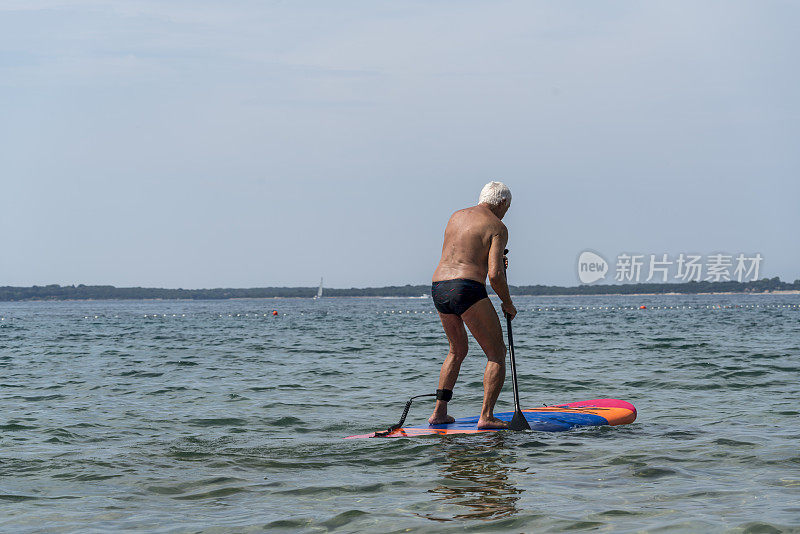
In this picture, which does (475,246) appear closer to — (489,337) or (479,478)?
(489,337)

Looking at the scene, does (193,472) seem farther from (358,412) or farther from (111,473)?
(358,412)

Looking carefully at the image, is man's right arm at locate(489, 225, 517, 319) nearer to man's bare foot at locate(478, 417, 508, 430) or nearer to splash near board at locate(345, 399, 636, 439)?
man's bare foot at locate(478, 417, 508, 430)

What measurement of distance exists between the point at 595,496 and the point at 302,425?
15.1ft

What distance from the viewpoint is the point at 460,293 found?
742 centimetres

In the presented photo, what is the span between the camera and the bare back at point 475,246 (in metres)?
Result: 7.42

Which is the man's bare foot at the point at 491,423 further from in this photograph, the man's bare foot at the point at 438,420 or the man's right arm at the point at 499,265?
the man's right arm at the point at 499,265

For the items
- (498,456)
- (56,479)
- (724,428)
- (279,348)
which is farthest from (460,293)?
(279,348)

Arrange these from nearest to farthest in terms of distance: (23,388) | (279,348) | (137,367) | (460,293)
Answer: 1. (460,293)
2. (23,388)
3. (137,367)
4. (279,348)

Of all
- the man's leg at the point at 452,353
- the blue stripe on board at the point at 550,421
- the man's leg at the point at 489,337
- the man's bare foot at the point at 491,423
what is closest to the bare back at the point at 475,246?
the man's leg at the point at 489,337

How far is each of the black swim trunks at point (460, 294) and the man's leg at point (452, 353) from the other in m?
0.18

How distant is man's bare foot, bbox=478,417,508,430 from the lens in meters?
7.80

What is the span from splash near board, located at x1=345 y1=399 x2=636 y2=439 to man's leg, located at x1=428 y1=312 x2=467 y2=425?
141mm

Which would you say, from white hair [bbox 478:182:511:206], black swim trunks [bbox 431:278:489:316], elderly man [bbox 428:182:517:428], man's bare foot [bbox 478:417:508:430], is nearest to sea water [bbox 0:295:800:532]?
man's bare foot [bbox 478:417:508:430]

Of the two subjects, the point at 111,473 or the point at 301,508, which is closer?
the point at 301,508
